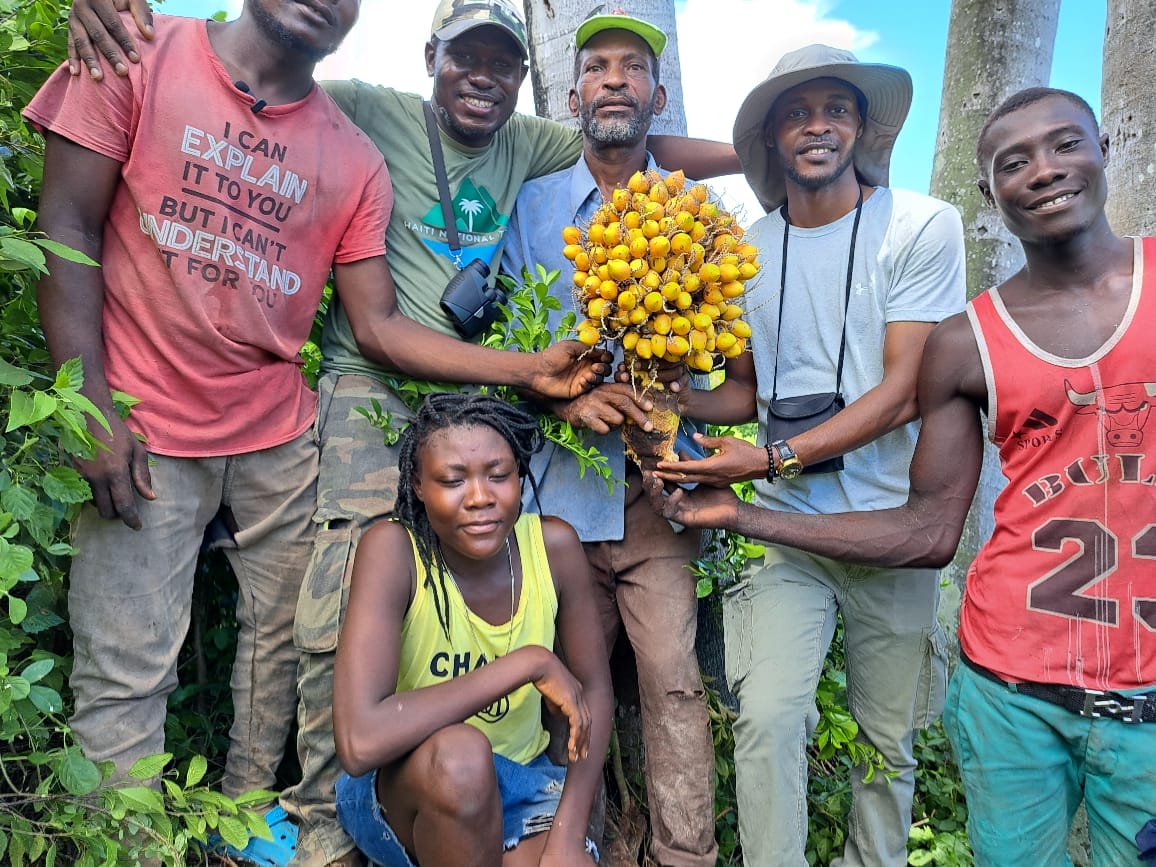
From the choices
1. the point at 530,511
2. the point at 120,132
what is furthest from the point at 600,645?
the point at 120,132

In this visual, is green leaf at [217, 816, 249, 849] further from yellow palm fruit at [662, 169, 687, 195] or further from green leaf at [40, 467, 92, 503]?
yellow palm fruit at [662, 169, 687, 195]

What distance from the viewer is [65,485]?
89.0 inches

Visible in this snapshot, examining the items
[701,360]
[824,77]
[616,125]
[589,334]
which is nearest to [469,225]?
[616,125]

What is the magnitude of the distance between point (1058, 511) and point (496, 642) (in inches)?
63.1

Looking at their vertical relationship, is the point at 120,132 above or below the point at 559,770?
above

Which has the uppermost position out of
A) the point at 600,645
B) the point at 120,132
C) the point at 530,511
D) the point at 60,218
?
the point at 120,132

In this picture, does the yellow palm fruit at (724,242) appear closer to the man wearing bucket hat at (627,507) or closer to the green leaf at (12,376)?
the man wearing bucket hat at (627,507)

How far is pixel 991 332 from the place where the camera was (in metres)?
2.46

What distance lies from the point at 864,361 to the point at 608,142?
128 centimetres

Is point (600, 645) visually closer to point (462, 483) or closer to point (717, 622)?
point (462, 483)

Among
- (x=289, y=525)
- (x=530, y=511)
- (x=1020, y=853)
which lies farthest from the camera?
(x=530, y=511)

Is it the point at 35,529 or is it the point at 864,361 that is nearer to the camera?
the point at 35,529

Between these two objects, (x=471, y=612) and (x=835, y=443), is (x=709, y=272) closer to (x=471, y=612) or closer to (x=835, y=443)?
(x=835, y=443)

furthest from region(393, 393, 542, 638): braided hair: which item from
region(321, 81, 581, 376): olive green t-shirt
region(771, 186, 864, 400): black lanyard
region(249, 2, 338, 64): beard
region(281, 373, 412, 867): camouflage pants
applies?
region(249, 2, 338, 64): beard
